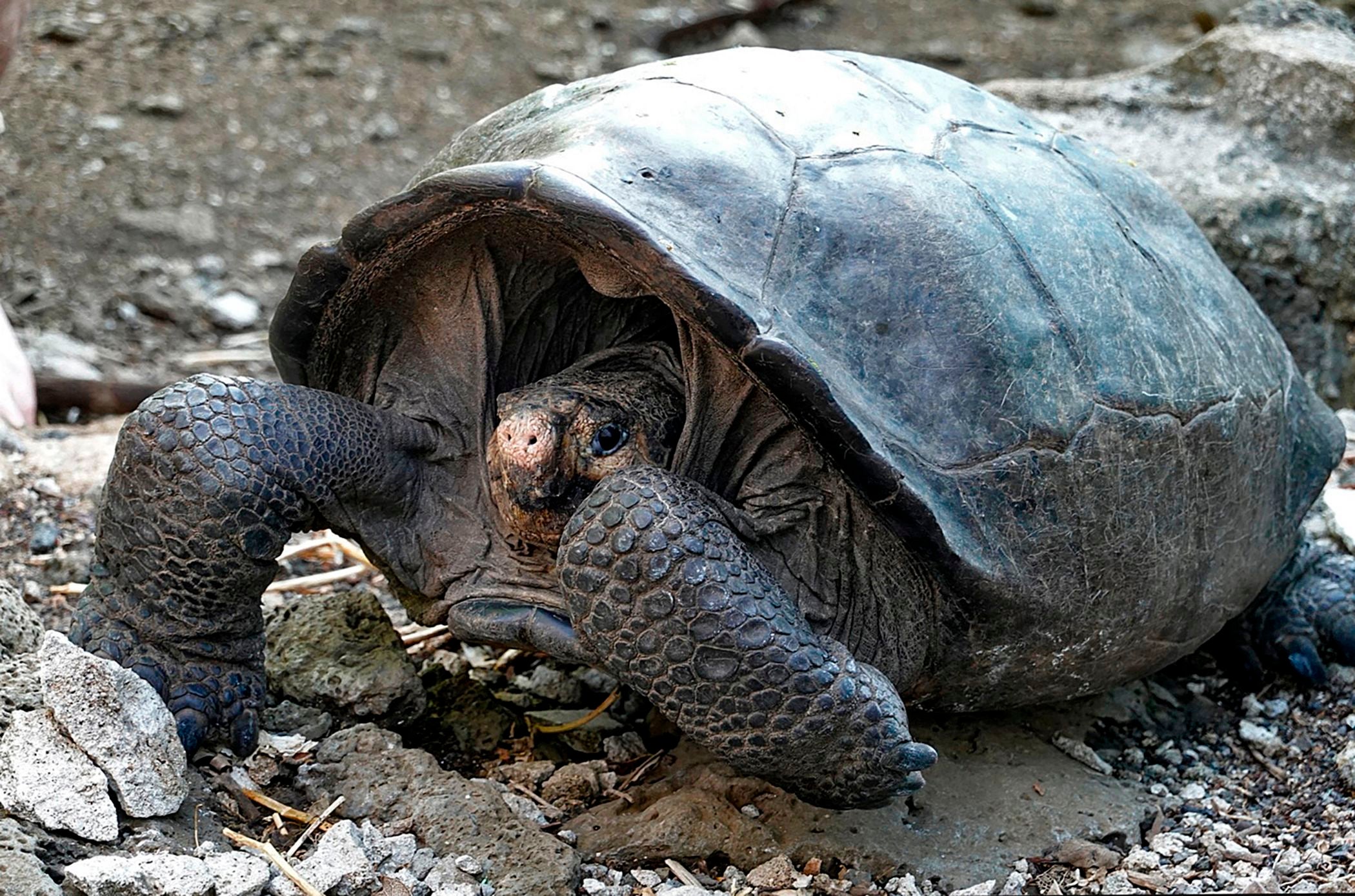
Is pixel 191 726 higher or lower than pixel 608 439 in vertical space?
lower

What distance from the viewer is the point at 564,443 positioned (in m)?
2.79

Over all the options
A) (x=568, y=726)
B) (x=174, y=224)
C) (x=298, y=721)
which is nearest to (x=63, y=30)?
(x=174, y=224)

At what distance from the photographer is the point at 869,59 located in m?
3.30

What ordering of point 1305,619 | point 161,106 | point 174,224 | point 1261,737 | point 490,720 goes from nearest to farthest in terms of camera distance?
point 490,720, point 1261,737, point 1305,619, point 174,224, point 161,106

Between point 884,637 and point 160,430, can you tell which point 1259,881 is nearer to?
point 884,637

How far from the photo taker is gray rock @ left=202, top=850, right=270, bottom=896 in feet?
7.88

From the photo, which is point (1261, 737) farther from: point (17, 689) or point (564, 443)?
point (17, 689)

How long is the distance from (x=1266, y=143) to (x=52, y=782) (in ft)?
15.6

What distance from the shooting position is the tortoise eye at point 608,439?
279 cm

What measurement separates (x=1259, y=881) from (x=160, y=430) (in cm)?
215

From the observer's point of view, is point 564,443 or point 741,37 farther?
point 741,37

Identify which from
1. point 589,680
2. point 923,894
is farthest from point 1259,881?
point 589,680

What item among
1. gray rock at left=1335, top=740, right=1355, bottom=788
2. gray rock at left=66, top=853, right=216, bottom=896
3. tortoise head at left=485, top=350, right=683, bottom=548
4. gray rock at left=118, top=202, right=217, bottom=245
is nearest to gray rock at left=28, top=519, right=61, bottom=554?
tortoise head at left=485, top=350, right=683, bottom=548

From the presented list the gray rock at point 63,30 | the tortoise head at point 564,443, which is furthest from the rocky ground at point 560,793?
the gray rock at point 63,30
